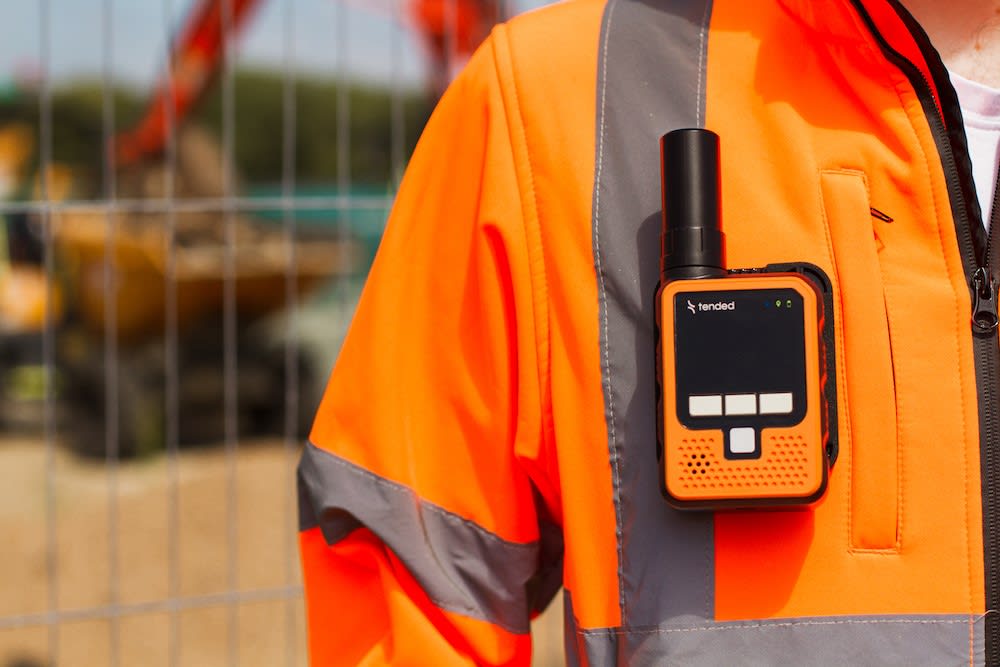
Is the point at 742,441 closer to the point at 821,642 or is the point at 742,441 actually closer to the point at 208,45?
the point at 821,642

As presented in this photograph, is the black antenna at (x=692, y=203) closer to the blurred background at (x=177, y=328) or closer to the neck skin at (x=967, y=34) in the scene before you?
the neck skin at (x=967, y=34)

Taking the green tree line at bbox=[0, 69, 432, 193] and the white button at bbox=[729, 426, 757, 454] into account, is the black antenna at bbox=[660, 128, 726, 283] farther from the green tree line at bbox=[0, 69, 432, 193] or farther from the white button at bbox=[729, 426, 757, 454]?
the green tree line at bbox=[0, 69, 432, 193]

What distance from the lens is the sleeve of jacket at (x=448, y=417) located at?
99 centimetres

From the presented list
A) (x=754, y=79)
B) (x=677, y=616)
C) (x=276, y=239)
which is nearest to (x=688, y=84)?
(x=754, y=79)

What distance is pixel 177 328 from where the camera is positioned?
6.09m

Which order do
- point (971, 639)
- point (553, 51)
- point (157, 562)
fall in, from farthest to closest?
point (157, 562) → point (553, 51) → point (971, 639)

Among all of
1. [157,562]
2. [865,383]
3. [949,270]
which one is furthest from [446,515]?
[157,562]

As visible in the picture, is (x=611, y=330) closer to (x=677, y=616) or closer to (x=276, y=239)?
(x=677, y=616)

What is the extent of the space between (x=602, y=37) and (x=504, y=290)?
27 cm

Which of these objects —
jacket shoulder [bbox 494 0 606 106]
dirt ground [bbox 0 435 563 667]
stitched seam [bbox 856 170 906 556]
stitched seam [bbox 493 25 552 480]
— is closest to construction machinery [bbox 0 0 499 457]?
dirt ground [bbox 0 435 563 667]

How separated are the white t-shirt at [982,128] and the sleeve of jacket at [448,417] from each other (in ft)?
1.33

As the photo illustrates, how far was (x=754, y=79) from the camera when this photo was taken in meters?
0.99

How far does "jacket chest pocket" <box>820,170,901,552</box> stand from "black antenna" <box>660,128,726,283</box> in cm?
12

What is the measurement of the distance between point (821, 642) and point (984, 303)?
33 cm
